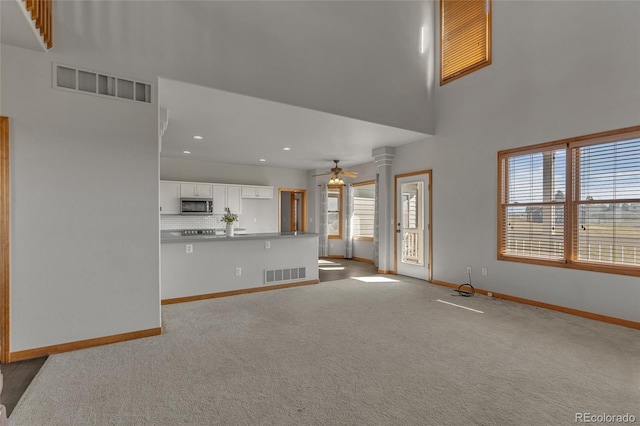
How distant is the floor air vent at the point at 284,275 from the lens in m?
5.55

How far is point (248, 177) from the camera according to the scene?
9.09 m

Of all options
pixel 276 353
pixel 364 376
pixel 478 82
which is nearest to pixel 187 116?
pixel 276 353

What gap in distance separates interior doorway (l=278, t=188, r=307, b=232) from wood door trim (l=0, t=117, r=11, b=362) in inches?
292

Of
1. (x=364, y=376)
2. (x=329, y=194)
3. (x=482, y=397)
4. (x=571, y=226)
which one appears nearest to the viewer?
(x=482, y=397)

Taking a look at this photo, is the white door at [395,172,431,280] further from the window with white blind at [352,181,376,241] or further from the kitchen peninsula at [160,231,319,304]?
the window with white blind at [352,181,376,241]

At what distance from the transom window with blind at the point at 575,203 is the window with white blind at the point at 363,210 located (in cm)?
478

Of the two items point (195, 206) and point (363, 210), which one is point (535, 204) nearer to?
point (363, 210)

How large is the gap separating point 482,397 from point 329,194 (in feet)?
25.6

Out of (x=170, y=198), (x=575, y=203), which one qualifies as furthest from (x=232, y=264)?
(x=575, y=203)

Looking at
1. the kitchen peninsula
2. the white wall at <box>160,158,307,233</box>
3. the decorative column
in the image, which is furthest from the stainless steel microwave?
the decorative column

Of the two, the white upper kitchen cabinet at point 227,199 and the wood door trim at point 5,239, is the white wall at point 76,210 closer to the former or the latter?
the wood door trim at point 5,239

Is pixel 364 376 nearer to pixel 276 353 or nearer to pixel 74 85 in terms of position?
pixel 276 353

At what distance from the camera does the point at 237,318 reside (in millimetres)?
4012

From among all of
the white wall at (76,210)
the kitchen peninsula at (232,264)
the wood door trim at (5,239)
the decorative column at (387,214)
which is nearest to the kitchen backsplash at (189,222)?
the kitchen peninsula at (232,264)
